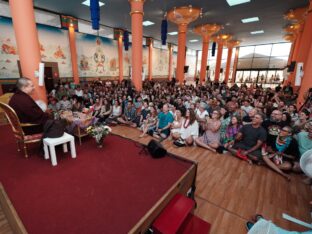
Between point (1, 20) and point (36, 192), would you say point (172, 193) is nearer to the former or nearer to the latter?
point (36, 192)

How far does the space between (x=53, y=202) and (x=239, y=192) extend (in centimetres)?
247

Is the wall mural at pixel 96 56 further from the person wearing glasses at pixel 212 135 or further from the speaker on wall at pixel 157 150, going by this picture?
the speaker on wall at pixel 157 150

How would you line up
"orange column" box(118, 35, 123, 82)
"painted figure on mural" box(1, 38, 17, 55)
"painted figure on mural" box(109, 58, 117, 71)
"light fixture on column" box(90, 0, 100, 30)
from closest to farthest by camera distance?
"light fixture on column" box(90, 0, 100, 30) < "painted figure on mural" box(1, 38, 17, 55) < "orange column" box(118, 35, 123, 82) < "painted figure on mural" box(109, 58, 117, 71)

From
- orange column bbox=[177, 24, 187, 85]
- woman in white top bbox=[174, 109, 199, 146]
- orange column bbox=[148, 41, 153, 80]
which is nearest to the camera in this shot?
woman in white top bbox=[174, 109, 199, 146]

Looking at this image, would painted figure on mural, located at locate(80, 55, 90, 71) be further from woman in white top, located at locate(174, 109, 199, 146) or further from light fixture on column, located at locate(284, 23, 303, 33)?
light fixture on column, located at locate(284, 23, 303, 33)

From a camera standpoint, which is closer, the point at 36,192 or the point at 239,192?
the point at 36,192

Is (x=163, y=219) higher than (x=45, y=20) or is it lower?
lower

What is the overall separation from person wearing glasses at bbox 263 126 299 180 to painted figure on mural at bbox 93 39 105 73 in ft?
39.4

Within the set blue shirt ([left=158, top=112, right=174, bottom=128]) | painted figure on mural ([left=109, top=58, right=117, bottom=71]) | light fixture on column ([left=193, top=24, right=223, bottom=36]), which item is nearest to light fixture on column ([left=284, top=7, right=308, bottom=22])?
light fixture on column ([left=193, top=24, right=223, bottom=36])

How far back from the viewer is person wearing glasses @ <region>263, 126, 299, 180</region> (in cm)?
305

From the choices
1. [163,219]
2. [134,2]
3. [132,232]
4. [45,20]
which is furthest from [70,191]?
[45,20]

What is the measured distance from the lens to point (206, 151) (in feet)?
12.7

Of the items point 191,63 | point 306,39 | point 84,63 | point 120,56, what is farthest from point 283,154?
point 191,63

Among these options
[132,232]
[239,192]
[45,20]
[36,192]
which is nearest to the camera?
[132,232]
